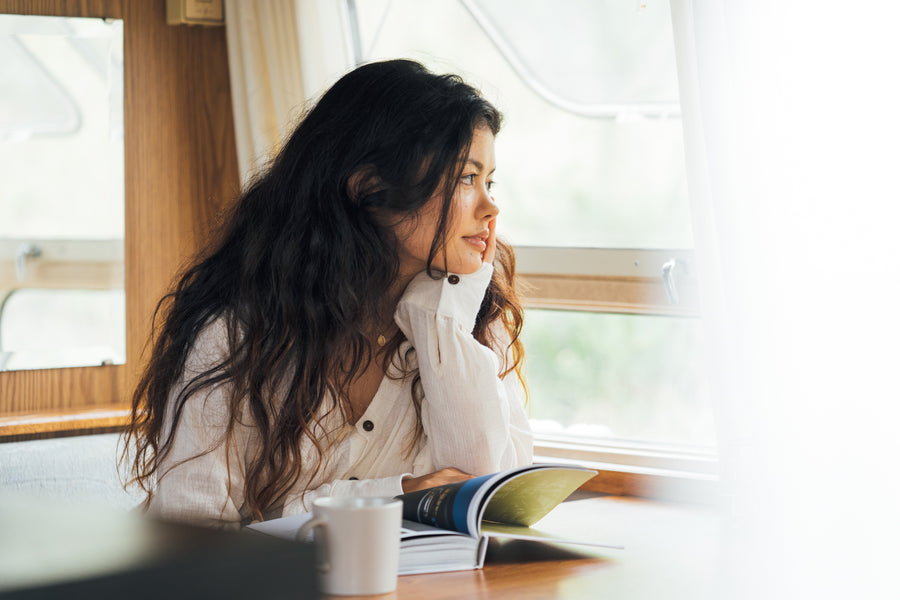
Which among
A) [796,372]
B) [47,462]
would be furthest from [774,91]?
[47,462]

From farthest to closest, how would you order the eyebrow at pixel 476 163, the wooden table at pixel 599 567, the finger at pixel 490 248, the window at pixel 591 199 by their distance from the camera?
the window at pixel 591 199 → the finger at pixel 490 248 → the eyebrow at pixel 476 163 → the wooden table at pixel 599 567

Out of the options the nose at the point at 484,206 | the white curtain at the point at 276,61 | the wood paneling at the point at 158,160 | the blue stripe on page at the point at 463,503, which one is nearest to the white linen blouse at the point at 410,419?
the nose at the point at 484,206

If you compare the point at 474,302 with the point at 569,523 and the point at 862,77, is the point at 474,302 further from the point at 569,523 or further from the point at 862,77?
the point at 862,77

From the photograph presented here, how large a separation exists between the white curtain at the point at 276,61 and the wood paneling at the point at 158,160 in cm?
11

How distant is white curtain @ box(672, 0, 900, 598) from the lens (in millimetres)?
1279

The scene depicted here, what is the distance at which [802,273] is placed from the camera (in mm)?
1376

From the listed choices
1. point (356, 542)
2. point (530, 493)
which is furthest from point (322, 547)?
point (530, 493)

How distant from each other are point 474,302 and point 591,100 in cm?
83

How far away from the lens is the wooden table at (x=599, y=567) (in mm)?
1048

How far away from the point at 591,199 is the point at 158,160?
114cm

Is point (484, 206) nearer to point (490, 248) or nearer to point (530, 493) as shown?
point (490, 248)

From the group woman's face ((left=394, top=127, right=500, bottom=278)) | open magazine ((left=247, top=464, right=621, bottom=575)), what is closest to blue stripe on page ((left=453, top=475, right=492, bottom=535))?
open magazine ((left=247, top=464, right=621, bottom=575))

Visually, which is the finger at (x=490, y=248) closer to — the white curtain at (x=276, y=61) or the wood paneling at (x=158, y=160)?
the white curtain at (x=276, y=61)

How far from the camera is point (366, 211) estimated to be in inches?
60.1
